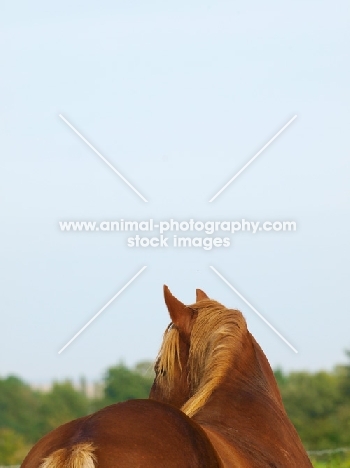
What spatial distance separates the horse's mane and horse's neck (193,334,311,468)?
0.04m

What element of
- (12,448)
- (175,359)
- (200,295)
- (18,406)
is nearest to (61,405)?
(18,406)

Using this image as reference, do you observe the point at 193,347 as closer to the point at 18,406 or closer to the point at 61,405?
the point at 61,405

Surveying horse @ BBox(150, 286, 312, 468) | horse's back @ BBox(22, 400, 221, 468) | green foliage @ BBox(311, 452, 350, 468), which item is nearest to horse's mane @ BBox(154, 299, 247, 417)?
horse @ BBox(150, 286, 312, 468)

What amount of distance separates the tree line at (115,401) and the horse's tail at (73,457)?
15.5 meters

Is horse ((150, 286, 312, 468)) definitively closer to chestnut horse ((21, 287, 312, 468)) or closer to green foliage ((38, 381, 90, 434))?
chestnut horse ((21, 287, 312, 468))

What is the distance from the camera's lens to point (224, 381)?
3432 millimetres

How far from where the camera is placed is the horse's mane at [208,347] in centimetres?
346

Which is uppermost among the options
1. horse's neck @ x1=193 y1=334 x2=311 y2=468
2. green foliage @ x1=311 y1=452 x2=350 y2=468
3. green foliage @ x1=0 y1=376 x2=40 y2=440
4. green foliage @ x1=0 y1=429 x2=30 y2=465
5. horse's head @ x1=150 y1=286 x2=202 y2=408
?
horse's head @ x1=150 y1=286 x2=202 y2=408

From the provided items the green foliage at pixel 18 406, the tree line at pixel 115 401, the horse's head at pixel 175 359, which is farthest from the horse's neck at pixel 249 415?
the green foliage at pixel 18 406

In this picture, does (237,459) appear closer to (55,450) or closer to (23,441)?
(55,450)

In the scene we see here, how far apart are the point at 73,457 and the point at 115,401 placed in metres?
18.8

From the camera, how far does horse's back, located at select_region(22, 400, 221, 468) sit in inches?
93.0

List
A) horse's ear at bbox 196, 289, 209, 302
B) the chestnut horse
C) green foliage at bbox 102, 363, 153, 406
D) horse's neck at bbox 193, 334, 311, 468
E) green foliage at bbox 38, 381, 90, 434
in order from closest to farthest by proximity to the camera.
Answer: the chestnut horse < horse's neck at bbox 193, 334, 311, 468 < horse's ear at bbox 196, 289, 209, 302 < green foliage at bbox 102, 363, 153, 406 < green foliage at bbox 38, 381, 90, 434

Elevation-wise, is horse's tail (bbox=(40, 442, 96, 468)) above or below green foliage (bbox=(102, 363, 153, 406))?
above
